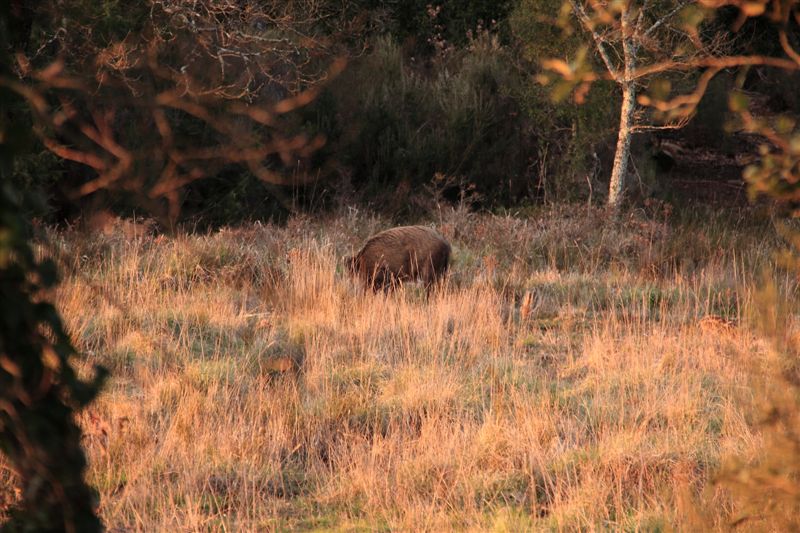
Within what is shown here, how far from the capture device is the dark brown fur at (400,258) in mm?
8250

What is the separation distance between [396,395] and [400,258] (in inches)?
110

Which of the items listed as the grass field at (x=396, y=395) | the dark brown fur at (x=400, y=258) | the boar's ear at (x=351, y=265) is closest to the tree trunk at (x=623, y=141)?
the grass field at (x=396, y=395)

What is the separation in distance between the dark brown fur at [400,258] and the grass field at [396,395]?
20 centimetres

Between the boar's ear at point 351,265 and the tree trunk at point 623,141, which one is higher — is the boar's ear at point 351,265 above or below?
below

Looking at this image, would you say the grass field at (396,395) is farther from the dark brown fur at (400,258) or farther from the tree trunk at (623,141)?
the tree trunk at (623,141)

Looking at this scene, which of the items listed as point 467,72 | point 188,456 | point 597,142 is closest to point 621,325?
point 188,456

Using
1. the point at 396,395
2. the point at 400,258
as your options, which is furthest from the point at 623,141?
the point at 396,395

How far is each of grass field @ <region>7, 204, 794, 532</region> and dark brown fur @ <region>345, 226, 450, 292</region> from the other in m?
0.20

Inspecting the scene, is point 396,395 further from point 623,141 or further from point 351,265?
point 623,141

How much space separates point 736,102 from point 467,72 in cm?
1516

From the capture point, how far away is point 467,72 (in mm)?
17016

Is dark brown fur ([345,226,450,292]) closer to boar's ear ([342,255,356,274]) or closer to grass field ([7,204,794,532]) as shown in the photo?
boar's ear ([342,255,356,274])

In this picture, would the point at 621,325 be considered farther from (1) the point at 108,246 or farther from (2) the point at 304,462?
(1) the point at 108,246

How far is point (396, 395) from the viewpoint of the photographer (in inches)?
220
